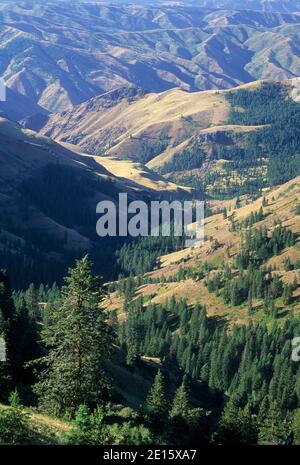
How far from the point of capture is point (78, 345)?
1922 inches

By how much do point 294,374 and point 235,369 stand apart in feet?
63.6

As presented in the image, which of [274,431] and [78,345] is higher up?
[78,345]

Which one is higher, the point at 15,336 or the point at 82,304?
the point at 82,304

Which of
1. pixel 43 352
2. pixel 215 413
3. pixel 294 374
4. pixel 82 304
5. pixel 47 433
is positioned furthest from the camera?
pixel 294 374

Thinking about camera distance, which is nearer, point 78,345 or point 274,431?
point 78,345

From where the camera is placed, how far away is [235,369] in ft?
589

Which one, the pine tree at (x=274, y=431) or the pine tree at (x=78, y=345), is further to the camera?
the pine tree at (x=274, y=431)

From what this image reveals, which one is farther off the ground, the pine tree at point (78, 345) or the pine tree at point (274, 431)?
the pine tree at point (78, 345)

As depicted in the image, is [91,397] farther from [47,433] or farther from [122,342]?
[122,342]

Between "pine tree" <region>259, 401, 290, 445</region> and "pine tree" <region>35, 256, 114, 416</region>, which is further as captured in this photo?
"pine tree" <region>259, 401, 290, 445</region>

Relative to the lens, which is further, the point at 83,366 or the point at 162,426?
the point at 162,426

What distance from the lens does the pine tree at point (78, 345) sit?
158 feet

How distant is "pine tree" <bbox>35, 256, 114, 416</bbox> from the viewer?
48.2m

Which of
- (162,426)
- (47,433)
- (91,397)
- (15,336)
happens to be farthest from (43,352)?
(47,433)
